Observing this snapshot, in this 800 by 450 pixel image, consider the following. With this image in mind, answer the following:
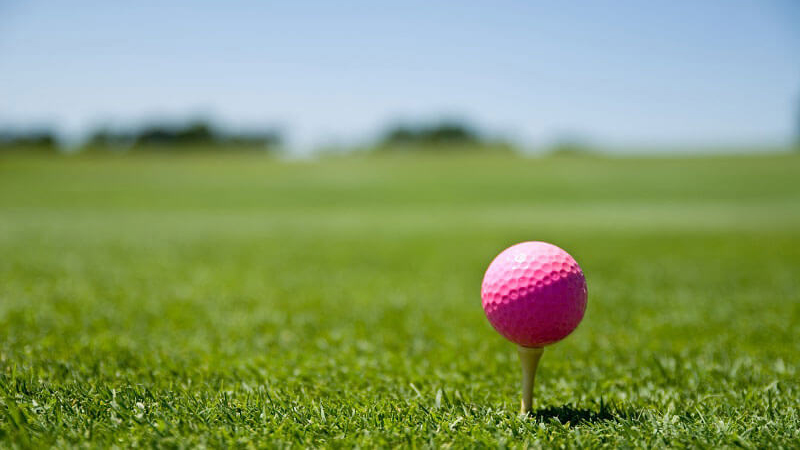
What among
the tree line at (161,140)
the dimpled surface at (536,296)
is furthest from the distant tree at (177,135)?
the dimpled surface at (536,296)

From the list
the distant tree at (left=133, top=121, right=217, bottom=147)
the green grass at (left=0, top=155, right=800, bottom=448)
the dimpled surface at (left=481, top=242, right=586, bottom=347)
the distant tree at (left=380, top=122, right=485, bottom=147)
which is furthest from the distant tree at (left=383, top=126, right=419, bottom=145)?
the dimpled surface at (left=481, top=242, right=586, bottom=347)

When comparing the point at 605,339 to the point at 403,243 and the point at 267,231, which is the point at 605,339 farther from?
the point at 267,231

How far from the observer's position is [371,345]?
3.84 metres

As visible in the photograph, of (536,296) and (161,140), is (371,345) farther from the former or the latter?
(161,140)

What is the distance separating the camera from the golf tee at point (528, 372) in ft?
7.84

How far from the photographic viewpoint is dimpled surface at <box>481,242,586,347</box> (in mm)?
2357

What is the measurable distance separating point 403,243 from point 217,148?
55726 millimetres

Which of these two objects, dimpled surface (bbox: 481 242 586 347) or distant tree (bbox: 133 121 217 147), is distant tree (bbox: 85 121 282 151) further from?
dimpled surface (bbox: 481 242 586 347)

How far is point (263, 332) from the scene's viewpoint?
418cm

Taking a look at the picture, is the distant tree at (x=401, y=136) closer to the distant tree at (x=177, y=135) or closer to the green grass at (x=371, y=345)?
the distant tree at (x=177, y=135)

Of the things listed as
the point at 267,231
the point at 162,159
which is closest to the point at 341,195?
the point at 267,231

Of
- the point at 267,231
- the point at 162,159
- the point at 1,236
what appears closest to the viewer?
the point at 1,236

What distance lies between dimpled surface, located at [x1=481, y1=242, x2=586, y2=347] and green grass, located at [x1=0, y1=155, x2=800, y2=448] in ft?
1.30

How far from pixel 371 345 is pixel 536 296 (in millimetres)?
1774
